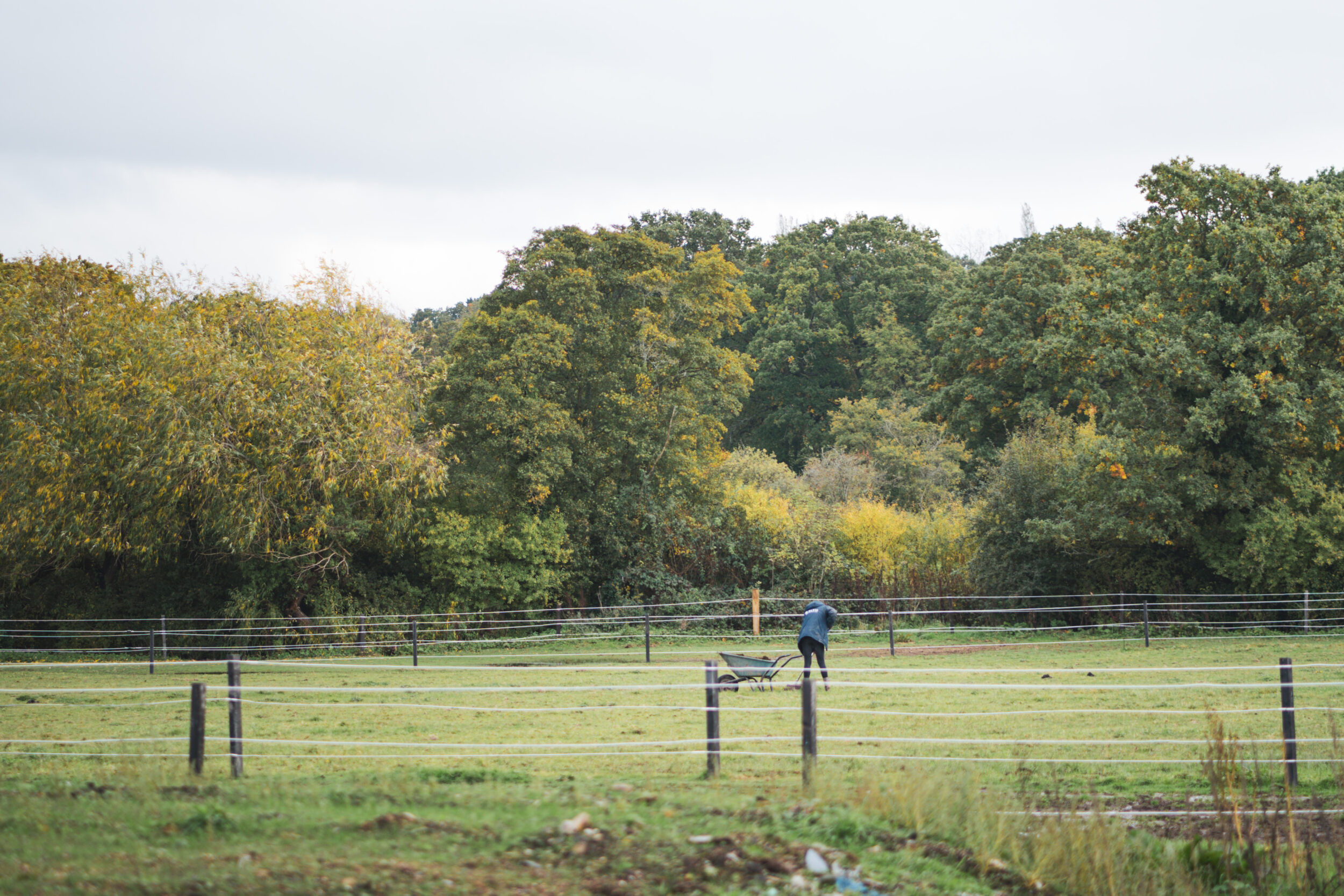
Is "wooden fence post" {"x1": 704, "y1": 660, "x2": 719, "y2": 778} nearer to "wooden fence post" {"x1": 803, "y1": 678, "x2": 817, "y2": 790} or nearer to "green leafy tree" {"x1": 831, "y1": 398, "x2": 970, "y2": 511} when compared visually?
"wooden fence post" {"x1": 803, "y1": 678, "x2": 817, "y2": 790}

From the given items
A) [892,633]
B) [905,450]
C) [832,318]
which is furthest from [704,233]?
[892,633]

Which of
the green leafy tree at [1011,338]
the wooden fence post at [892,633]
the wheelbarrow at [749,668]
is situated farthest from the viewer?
the green leafy tree at [1011,338]

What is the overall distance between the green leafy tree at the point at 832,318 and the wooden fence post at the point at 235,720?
137ft

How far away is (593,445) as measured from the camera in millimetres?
28594

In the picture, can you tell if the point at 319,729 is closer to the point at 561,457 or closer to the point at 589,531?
the point at 561,457

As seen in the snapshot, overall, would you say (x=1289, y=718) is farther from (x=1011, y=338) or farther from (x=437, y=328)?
(x=437, y=328)

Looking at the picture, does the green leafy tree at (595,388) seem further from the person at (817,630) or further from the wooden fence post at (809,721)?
the wooden fence post at (809,721)

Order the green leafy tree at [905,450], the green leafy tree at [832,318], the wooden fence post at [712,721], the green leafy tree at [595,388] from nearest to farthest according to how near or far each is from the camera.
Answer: the wooden fence post at [712,721] < the green leafy tree at [595,388] < the green leafy tree at [905,450] < the green leafy tree at [832,318]

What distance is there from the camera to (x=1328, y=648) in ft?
68.8

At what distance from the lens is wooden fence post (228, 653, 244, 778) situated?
8.64 meters

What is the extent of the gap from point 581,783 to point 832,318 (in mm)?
45543

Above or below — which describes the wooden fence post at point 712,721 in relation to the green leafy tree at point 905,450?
below

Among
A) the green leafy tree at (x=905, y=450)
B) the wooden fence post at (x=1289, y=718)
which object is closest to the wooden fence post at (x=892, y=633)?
the green leafy tree at (x=905, y=450)

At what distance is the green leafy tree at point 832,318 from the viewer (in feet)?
164
